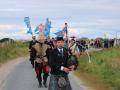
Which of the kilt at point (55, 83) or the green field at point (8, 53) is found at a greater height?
the kilt at point (55, 83)

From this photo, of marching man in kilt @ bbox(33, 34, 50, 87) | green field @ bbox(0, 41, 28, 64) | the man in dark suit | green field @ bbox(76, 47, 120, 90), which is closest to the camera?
the man in dark suit

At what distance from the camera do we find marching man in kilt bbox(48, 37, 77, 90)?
1155 cm

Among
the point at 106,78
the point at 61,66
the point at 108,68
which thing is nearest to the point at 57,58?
the point at 61,66

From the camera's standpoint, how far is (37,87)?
18516mm

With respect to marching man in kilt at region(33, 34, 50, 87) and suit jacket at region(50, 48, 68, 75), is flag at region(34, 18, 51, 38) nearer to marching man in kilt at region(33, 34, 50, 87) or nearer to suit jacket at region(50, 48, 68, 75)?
marching man in kilt at region(33, 34, 50, 87)

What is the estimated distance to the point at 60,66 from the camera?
11578mm

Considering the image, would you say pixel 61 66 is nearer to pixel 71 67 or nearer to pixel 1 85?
pixel 71 67

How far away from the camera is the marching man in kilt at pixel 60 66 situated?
37.9ft

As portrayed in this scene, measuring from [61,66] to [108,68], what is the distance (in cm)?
1406

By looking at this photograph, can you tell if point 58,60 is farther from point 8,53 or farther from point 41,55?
point 8,53

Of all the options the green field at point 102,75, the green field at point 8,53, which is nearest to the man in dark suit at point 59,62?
the green field at point 102,75

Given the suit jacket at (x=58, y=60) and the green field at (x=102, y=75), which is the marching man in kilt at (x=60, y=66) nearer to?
the suit jacket at (x=58, y=60)

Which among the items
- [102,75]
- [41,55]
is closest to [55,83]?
[41,55]

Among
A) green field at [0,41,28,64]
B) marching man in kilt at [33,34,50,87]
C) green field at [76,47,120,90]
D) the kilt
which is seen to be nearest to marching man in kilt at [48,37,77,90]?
the kilt
